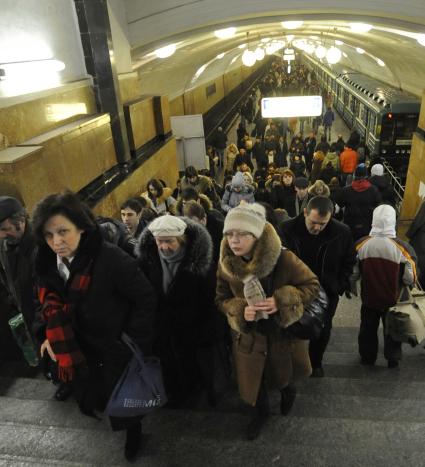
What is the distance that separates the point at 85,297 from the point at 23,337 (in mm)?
1258

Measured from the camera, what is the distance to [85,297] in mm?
2041

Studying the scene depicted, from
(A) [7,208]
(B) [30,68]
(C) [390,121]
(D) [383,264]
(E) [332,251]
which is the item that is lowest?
(C) [390,121]

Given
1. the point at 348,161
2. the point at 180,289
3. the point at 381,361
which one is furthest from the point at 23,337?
the point at 348,161

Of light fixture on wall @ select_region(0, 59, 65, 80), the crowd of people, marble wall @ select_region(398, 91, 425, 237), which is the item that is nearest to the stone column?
light fixture on wall @ select_region(0, 59, 65, 80)

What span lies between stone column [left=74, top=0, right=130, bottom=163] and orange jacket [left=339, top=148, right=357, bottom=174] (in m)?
5.46

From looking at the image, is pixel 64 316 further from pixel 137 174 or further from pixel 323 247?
pixel 137 174

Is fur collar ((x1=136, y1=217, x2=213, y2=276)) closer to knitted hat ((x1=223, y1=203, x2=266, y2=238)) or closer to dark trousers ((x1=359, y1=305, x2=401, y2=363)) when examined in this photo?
knitted hat ((x1=223, y1=203, x2=266, y2=238))

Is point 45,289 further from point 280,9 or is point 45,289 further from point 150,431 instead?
point 280,9

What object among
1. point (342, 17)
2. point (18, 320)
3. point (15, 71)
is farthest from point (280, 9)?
point (18, 320)

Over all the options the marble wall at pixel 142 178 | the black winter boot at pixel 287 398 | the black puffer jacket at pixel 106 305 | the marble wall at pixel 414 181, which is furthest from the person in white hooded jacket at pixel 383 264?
the marble wall at pixel 414 181

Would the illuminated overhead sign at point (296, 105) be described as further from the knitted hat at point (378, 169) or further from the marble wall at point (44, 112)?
the marble wall at point (44, 112)

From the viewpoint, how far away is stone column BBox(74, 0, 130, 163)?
5289 millimetres

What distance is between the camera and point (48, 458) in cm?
224

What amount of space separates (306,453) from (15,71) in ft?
13.7
